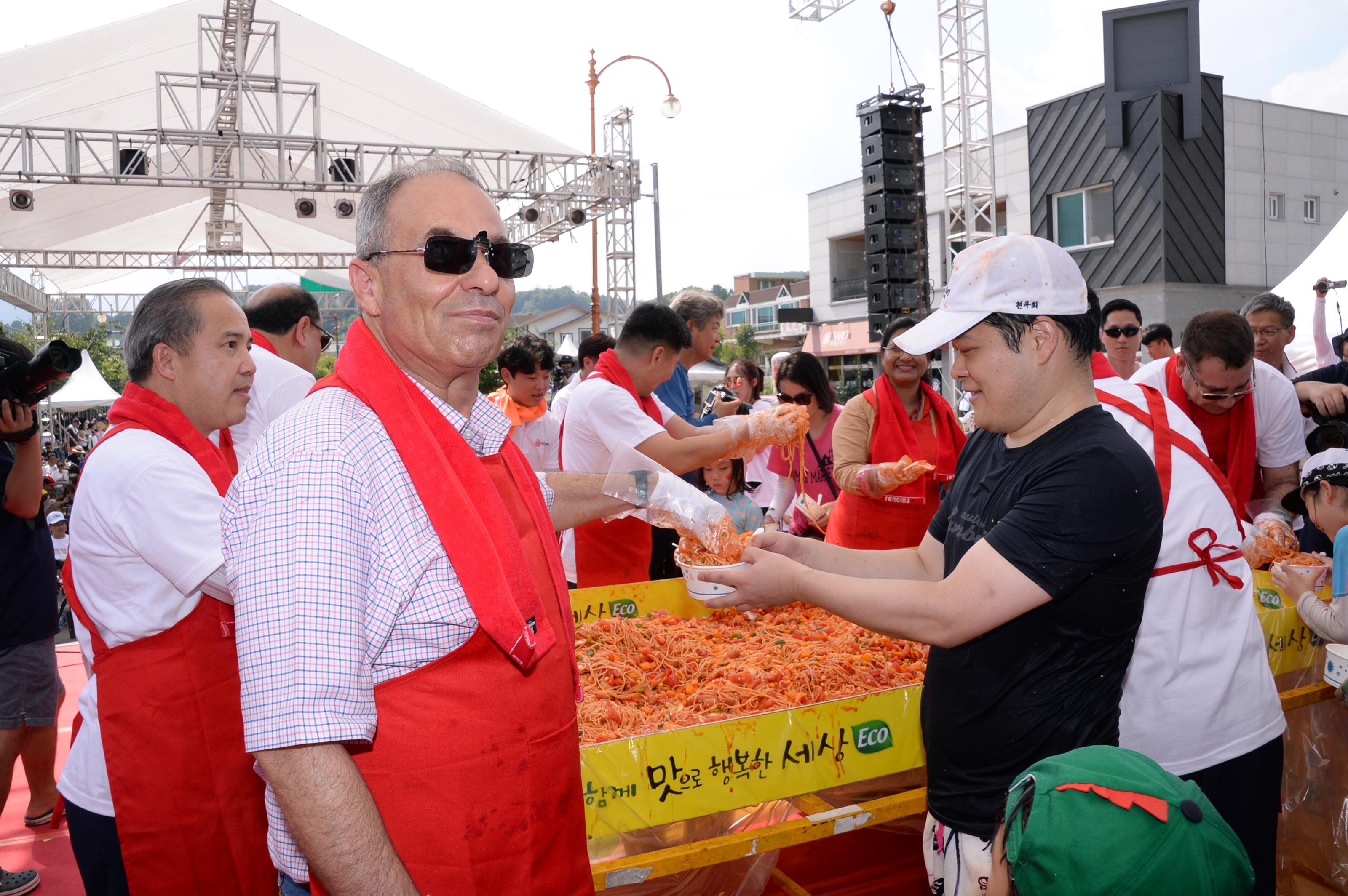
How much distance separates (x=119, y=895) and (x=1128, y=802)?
A: 88.2 inches

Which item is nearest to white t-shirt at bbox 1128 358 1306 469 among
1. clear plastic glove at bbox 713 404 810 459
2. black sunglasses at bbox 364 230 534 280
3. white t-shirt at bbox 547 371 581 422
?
clear plastic glove at bbox 713 404 810 459

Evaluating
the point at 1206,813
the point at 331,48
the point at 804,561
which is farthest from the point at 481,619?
the point at 331,48

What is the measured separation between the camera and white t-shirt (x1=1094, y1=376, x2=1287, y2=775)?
7.34 feet

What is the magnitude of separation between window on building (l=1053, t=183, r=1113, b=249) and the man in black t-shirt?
20.5 meters

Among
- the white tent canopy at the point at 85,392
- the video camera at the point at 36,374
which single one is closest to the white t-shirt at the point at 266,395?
the video camera at the point at 36,374

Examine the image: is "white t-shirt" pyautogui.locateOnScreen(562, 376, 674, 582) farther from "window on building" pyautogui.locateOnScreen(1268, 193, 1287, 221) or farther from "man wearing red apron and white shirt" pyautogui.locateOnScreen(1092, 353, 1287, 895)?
"window on building" pyautogui.locateOnScreen(1268, 193, 1287, 221)

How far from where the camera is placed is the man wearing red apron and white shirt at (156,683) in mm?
1940

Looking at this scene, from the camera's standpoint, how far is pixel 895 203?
43.3 feet

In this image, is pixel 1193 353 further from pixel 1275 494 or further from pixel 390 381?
pixel 390 381

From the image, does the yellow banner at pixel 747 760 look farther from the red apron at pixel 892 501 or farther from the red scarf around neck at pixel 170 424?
the red apron at pixel 892 501

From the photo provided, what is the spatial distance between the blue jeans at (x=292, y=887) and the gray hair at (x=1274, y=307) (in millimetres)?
5400

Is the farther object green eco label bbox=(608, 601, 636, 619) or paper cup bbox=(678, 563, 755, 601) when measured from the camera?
green eco label bbox=(608, 601, 636, 619)

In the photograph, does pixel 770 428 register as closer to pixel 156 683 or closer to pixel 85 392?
pixel 156 683

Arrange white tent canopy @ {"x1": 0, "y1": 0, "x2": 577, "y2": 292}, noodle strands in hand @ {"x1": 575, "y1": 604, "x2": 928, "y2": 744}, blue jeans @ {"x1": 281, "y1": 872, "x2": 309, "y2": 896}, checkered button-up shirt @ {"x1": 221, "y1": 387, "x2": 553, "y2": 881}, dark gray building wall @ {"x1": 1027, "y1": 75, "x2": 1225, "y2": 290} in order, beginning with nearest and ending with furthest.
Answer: checkered button-up shirt @ {"x1": 221, "y1": 387, "x2": 553, "y2": 881}
blue jeans @ {"x1": 281, "y1": 872, "x2": 309, "y2": 896}
noodle strands in hand @ {"x1": 575, "y1": 604, "x2": 928, "y2": 744}
white tent canopy @ {"x1": 0, "y1": 0, "x2": 577, "y2": 292}
dark gray building wall @ {"x1": 1027, "y1": 75, "x2": 1225, "y2": 290}
